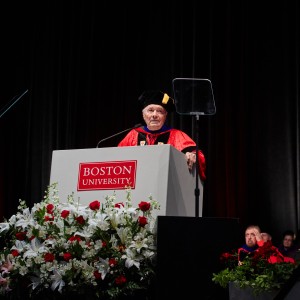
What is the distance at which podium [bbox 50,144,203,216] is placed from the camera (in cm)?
299

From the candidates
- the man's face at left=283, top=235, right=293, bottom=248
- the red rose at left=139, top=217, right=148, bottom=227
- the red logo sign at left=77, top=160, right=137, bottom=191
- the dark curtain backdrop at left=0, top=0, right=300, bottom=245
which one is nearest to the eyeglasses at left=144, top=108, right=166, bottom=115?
the red logo sign at left=77, top=160, right=137, bottom=191

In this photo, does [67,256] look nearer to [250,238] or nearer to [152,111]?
[152,111]

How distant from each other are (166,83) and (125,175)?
4101 mm

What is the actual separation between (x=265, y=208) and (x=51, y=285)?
4.33 m

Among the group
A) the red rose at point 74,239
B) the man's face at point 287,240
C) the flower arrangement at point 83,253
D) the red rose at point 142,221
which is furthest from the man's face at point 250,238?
the red rose at point 74,239

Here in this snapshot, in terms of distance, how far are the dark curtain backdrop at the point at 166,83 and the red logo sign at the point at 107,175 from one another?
3743mm

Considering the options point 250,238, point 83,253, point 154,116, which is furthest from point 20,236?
point 250,238

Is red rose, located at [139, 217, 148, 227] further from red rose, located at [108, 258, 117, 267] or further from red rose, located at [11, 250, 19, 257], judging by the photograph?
red rose, located at [11, 250, 19, 257]

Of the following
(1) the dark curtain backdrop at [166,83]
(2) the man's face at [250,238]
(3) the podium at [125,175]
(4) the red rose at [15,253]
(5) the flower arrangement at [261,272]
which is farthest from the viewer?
(1) the dark curtain backdrop at [166,83]

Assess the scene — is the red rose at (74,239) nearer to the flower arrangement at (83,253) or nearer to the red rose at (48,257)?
the flower arrangement at (83,253)

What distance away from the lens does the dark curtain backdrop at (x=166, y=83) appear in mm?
6578

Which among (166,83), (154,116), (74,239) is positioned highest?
(166,83)

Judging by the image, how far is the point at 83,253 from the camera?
2.58 meters

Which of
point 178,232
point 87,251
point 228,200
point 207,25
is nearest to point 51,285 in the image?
point 87,251
